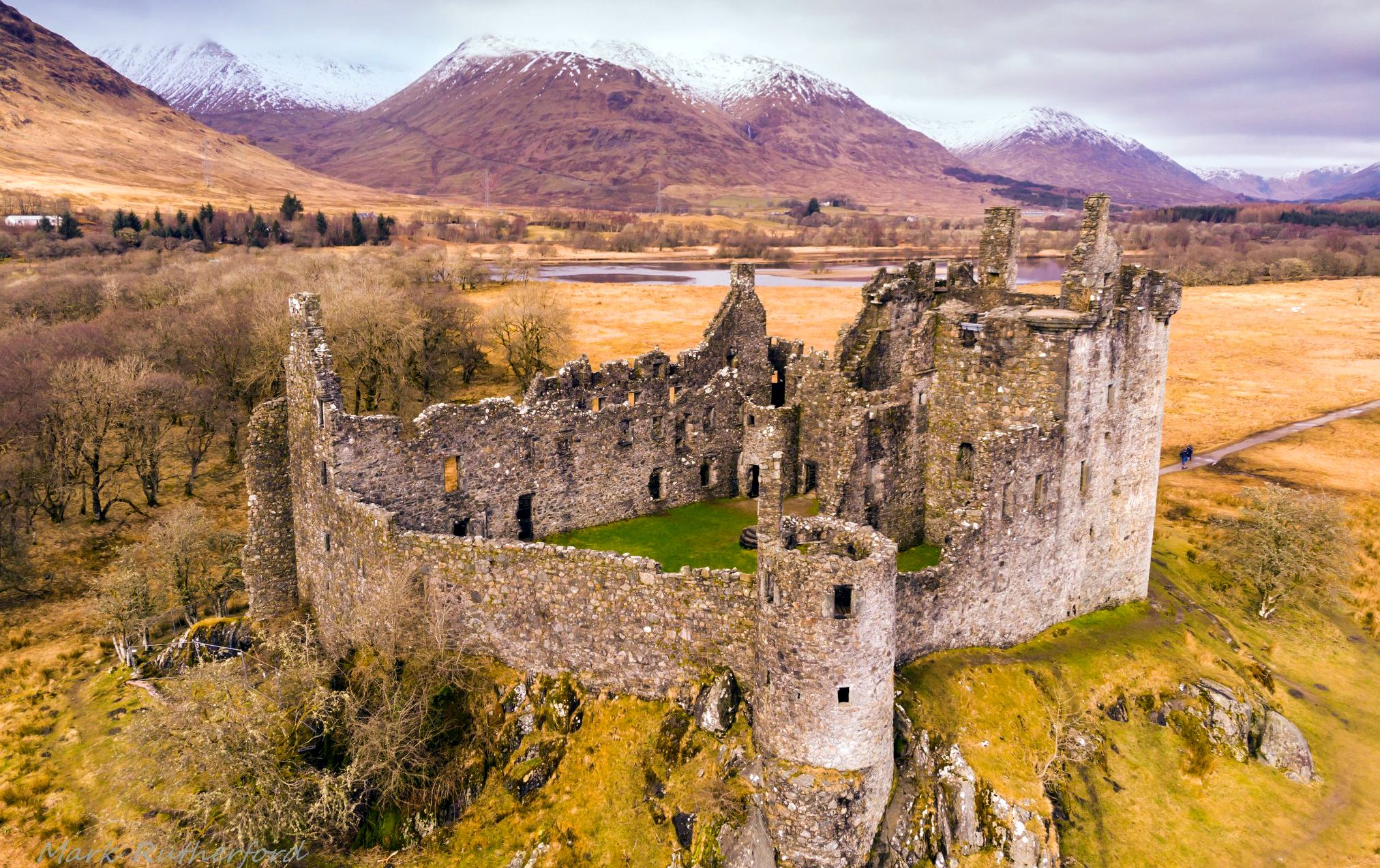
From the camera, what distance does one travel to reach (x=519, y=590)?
73.6 feet

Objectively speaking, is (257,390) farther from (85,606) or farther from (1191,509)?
(1191,509)

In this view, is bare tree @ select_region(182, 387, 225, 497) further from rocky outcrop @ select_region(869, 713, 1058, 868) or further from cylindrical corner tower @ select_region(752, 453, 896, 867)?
rocky outcrop @ select_region(869, 713, 1058, 868)

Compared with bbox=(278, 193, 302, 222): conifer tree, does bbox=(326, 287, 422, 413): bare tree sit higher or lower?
lower

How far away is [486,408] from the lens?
27953mm

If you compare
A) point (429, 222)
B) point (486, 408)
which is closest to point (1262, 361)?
point (486, 408)

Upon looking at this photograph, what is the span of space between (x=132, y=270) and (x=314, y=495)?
2608 inches

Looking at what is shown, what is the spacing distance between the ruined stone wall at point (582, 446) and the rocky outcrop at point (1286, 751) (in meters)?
17.9

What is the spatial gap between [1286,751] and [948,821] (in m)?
11.0

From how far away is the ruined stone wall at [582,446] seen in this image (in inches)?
1061

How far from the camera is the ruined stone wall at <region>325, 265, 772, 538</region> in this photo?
27.0 meters

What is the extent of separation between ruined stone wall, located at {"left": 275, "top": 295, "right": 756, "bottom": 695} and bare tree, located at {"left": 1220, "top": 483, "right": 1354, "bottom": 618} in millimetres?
23071

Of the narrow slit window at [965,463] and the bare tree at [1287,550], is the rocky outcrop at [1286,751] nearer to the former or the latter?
the bare tree at [1287,550]

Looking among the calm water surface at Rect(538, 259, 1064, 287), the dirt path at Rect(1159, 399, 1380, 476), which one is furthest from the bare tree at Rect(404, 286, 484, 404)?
the calm water surface at Rect(538, 259, 1064, 287)

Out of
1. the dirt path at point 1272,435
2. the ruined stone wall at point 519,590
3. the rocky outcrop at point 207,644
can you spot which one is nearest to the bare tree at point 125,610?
the rocky outcrop at point 207,644
